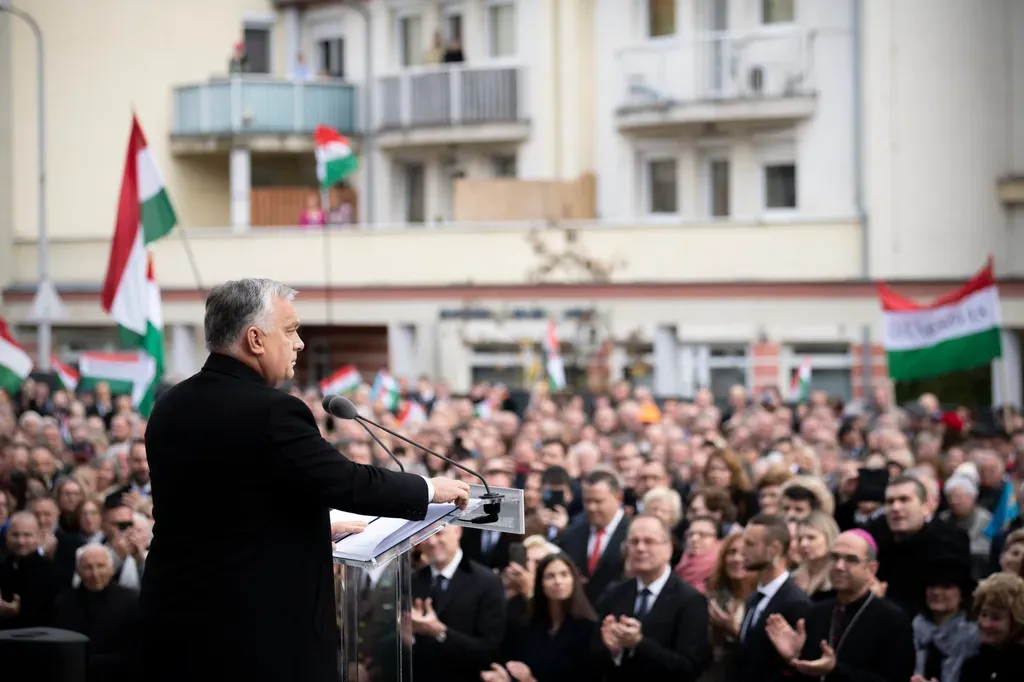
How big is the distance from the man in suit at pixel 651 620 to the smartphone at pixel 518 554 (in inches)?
21.0

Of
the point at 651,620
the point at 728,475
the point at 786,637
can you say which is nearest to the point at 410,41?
the point at 728,475

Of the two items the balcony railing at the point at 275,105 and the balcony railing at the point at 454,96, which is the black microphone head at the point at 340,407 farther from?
the balcony railing at the point at 275,105

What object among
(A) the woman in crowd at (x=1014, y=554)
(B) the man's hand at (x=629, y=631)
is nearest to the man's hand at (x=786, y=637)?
(B) the man's hand at (x=629, y=631)

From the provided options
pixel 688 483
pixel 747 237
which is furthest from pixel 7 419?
pixel 747 237

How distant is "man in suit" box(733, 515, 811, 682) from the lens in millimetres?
7871

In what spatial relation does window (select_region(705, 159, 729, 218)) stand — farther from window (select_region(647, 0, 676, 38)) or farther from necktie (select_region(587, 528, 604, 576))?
necktie (select_region(587, 528, 604, 576))

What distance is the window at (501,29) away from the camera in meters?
33.4

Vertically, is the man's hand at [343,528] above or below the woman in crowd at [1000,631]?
above

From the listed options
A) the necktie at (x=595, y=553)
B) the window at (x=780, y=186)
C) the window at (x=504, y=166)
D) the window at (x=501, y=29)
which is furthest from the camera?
the window at (x=504, y=166)

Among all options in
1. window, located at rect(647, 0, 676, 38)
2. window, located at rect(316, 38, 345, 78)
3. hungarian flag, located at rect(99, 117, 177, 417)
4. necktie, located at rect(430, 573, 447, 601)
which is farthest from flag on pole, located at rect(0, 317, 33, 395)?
window, located at rect(316, 38, 345, 78)

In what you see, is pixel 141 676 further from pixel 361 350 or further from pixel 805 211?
pixel 361 350

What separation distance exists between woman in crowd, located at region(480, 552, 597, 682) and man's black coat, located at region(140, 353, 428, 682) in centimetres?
345

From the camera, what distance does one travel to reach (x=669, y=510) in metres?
10.6

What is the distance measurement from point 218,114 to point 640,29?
30.5ft
